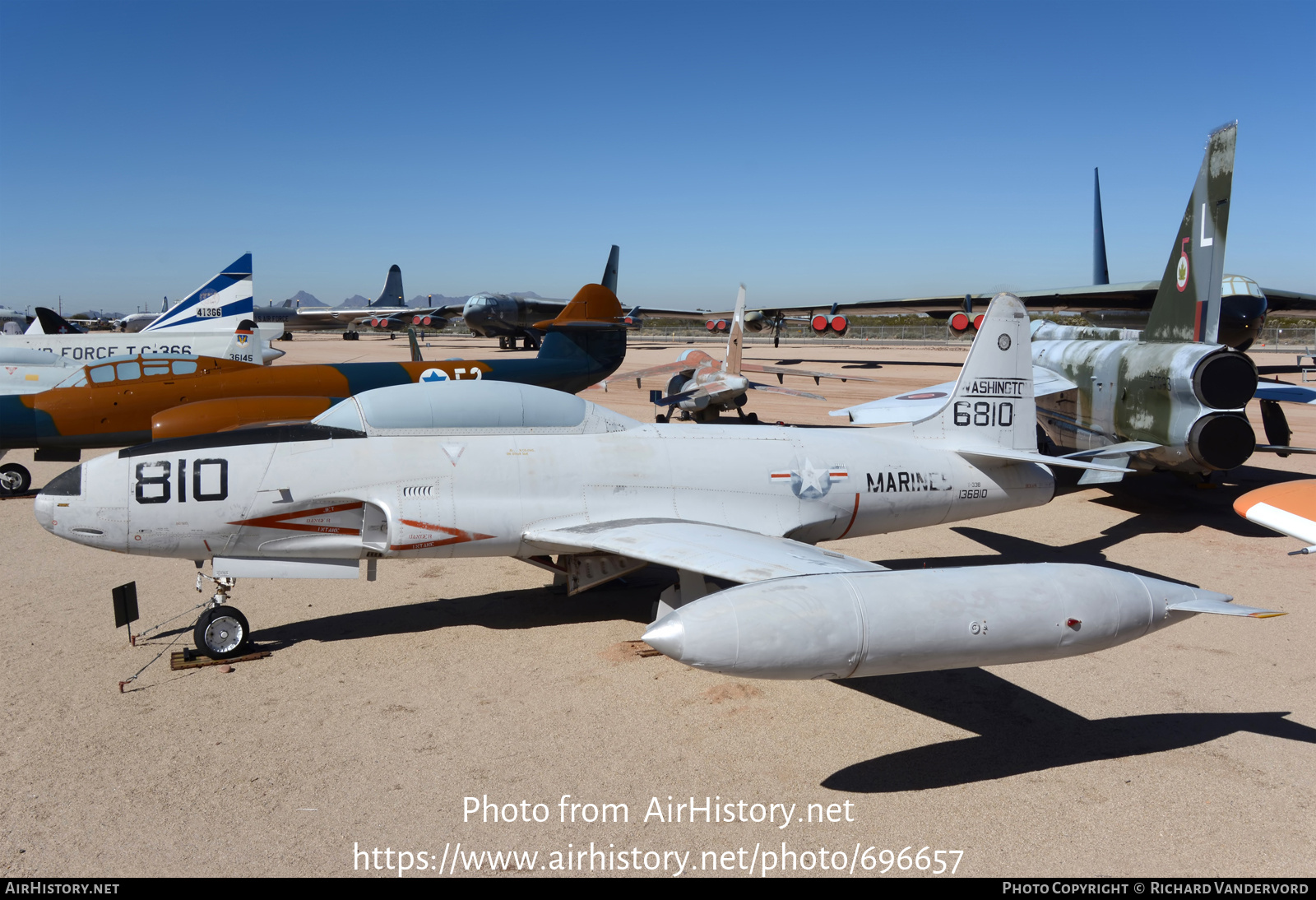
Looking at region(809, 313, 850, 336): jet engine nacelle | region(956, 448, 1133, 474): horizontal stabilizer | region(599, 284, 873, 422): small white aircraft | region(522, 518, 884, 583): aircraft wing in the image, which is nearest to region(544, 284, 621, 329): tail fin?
region(599, 284, 873, 422): small white aircraft

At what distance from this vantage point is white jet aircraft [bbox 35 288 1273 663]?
611cm

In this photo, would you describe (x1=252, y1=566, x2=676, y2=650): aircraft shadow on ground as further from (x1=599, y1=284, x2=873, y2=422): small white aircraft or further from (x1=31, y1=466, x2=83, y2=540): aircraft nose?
(x1=599, y1=284, x2=873, y2=422): small white aircraft

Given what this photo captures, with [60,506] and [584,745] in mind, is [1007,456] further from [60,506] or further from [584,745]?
[60,506]

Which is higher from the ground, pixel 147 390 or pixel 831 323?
pixel 831 323

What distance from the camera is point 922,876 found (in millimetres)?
4059

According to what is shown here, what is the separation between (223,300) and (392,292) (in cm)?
6964

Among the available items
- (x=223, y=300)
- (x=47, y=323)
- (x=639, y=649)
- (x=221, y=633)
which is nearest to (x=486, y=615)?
(x=639, y=649)

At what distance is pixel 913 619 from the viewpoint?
478cm

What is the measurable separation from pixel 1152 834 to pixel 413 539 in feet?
18.0

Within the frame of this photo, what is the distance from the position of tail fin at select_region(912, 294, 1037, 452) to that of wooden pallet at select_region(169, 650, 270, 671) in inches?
265

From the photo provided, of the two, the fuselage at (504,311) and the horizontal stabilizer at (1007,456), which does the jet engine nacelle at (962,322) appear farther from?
the fuselage at (504,311)

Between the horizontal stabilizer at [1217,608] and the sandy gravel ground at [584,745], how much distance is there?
100 centimetres

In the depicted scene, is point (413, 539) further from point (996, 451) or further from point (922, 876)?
point (996, 451)

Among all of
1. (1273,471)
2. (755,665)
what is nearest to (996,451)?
(755,665)
